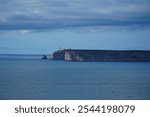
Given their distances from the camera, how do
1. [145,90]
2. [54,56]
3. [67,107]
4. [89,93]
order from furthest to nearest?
[54,56]
[145,90]
[89,93]
[67,107]

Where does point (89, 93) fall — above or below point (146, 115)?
below

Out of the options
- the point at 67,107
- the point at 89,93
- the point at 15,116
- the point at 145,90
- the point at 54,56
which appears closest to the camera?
the point at 15,116

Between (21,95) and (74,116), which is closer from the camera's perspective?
(74,116)

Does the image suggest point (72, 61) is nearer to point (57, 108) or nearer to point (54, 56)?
point (54, 56)

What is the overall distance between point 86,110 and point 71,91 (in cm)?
959

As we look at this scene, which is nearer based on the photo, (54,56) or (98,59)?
(98,59)

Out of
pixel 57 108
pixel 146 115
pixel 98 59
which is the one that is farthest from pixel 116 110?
pixel 98 59

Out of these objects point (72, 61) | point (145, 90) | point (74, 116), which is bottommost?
point (72, 61)

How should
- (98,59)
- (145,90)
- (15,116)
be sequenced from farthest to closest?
(98,59) → (145,90) → (15,116)

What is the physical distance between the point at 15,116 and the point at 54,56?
4798 centimetres

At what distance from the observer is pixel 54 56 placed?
5478 cm

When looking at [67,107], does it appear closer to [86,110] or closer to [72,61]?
[86,110]

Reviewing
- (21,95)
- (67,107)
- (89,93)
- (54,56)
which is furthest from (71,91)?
(54,56)

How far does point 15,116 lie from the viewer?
6.86 metres
